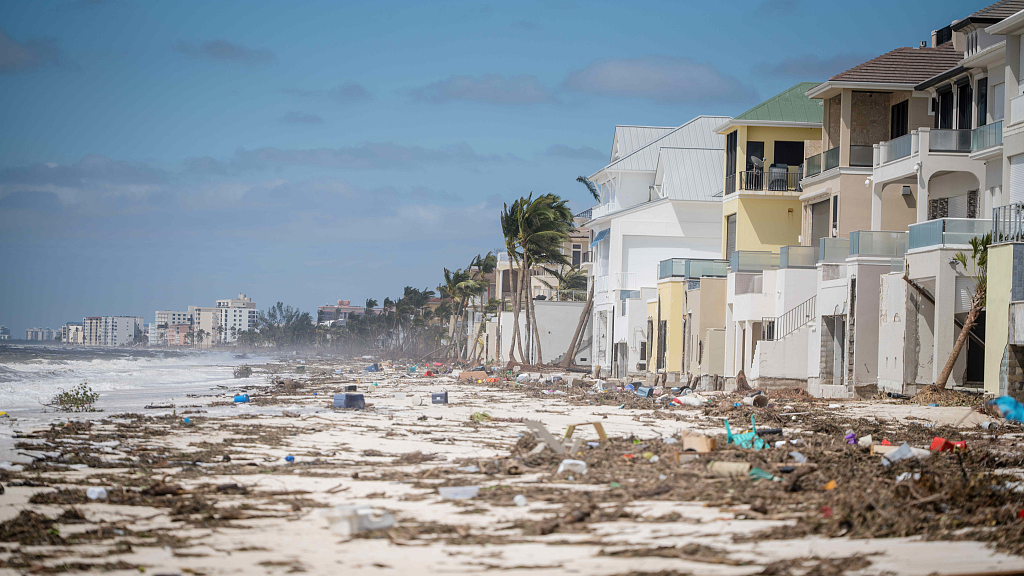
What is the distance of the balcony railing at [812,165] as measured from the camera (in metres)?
31.8

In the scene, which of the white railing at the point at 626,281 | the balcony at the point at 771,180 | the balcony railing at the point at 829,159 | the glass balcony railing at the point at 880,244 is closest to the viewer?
the glass balcony railing at the point at 880,244

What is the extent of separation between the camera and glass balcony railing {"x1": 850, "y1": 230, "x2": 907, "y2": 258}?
23625 mm

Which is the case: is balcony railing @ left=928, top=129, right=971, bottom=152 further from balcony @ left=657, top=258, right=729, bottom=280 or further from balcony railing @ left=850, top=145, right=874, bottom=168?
balcony @ left=657, top=258, right=729, bottom=280

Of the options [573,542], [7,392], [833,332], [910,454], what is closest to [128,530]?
[573,542]

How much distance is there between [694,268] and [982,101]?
37.6 feet

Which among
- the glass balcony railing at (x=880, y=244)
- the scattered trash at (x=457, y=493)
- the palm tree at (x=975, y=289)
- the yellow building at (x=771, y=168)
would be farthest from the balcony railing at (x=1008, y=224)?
the yellow building at (x=771, y=168)

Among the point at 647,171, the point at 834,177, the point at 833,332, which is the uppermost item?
the point at 647,171

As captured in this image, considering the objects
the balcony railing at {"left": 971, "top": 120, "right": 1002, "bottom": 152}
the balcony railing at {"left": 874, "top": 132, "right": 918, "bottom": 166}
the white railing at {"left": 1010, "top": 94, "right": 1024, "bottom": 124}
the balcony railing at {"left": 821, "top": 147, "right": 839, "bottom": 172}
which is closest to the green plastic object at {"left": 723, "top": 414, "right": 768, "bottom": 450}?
the white railing at {"left": 1010, "top": 94, "right": 1024, "bottom": 124}

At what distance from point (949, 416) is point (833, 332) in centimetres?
805

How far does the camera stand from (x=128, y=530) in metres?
7.65

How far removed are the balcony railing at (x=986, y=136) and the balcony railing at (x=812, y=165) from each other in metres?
7.25

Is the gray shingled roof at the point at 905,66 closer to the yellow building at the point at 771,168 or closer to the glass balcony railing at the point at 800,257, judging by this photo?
the yellow building at the point at 771,168

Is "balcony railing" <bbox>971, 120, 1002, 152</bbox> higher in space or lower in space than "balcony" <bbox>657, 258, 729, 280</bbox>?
higher

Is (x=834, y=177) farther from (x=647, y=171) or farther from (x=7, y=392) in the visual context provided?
(x=7, y=392)
